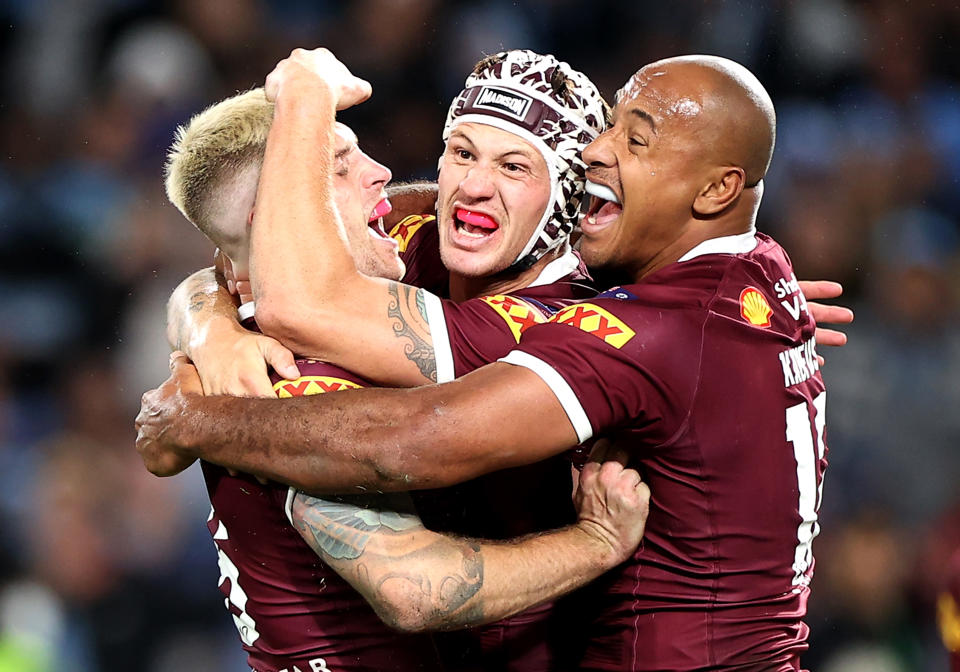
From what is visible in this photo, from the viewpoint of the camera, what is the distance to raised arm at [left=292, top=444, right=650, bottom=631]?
280 cm

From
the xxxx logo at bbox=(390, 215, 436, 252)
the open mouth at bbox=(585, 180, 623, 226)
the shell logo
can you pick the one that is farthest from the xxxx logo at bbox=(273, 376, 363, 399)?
the xxxx logo at bbox=(390, 215, 436, 252)

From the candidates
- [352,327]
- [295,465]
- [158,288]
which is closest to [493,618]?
[295,465]

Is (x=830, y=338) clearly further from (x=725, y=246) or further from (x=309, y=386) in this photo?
(x=309, y=386)

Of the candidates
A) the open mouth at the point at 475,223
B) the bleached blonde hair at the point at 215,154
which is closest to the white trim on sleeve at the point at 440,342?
the open mouth at the point at 475,223

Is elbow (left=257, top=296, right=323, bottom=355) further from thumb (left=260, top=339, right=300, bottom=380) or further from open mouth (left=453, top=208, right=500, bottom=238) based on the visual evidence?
open mouth (left=453, top=208, right=500, bottom=238)

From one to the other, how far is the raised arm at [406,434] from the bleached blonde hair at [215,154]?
31.2 inches

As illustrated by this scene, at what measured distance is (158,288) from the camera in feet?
20.8

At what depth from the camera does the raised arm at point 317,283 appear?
2975 mm

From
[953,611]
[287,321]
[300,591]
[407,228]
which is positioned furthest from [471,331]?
[953,611]

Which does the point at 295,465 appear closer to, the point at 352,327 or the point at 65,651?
the point at 352,327

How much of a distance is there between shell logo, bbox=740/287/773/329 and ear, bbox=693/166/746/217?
0.87 ft

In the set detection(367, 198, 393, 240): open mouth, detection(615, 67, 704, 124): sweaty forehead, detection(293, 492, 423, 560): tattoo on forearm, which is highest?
detection(615, 67, 704, 124): sweaty forehead

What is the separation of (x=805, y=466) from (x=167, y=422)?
1739 millimetres

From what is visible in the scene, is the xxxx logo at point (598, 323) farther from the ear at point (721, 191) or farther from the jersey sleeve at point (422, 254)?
the jersey sleeve at point (422, 254)
